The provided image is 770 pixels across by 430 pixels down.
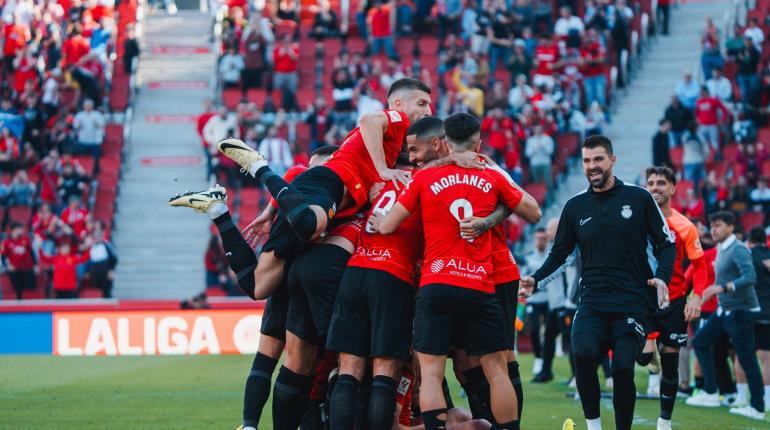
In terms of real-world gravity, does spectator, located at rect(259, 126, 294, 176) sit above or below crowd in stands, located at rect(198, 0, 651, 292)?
below

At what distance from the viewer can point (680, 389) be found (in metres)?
15.9

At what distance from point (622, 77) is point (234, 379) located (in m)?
16.6

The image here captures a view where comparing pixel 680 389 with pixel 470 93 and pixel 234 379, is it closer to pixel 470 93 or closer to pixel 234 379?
pixel 234 379

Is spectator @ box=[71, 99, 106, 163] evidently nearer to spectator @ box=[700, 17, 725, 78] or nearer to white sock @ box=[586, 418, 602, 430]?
spectator @ box=[700, 17, 725, 78]

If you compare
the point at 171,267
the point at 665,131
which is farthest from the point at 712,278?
the point at 171,267

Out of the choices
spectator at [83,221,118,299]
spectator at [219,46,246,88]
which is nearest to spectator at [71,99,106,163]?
spectator at [83,221,118,299]

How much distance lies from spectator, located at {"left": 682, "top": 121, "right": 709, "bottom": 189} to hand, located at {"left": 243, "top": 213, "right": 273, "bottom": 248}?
16127mm

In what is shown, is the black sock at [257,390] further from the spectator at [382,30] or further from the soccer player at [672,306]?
the spectator at [382,30]

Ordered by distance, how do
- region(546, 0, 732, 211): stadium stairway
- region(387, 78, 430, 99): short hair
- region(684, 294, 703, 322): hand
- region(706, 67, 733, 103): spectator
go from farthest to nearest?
1. region(546, 0, 732, 211): stadium stairway
2. region(706, 67, 733, 103): spectator
3. region(684, 294, 703, 322): hand
4. region(387, 78, 430, 99): short hair

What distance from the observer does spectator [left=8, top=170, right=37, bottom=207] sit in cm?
2752

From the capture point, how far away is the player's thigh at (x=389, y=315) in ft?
30.1

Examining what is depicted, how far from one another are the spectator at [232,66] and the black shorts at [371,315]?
884 inches

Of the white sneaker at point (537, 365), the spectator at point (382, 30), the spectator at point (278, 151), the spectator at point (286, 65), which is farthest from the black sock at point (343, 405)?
the spectator at point (382, 30)

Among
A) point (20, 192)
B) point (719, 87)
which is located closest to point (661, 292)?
point (719, 87)
